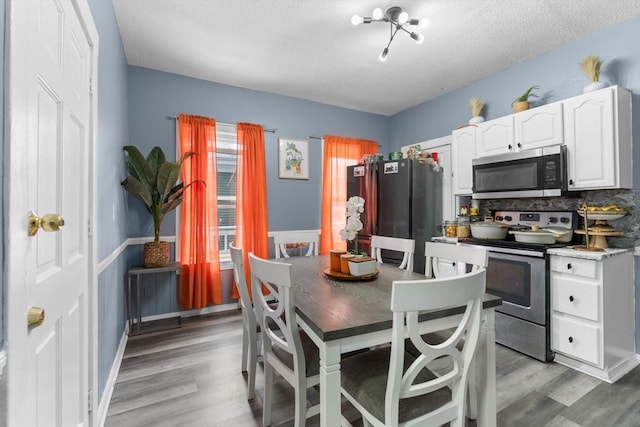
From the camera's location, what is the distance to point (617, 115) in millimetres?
2248

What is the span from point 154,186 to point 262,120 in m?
1.59

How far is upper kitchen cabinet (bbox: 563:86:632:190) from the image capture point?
2.26 m

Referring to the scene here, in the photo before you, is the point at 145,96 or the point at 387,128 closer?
the point at 145,96

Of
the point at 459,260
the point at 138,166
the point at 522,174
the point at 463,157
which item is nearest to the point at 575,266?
the point at 522,174

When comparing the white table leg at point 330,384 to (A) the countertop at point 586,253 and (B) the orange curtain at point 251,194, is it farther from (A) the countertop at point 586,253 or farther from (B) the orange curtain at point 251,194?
(B) the orange curtain at point 251,194

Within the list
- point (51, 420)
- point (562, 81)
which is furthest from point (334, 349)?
point (562, 81)

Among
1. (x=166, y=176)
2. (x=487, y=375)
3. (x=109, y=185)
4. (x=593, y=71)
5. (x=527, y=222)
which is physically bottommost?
(x=487, y=375)

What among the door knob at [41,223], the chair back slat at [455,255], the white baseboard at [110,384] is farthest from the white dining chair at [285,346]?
the chair back slat at [455,255]

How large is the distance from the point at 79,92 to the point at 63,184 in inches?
20.5

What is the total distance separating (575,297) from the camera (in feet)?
7.34

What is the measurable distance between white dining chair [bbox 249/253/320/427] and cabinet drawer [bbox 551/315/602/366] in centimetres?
205

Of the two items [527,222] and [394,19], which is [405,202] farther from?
[394,19]

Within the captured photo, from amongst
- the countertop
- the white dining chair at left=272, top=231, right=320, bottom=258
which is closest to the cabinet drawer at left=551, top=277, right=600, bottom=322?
the countertop

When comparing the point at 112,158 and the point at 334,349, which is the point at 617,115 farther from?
the point at 112,158
